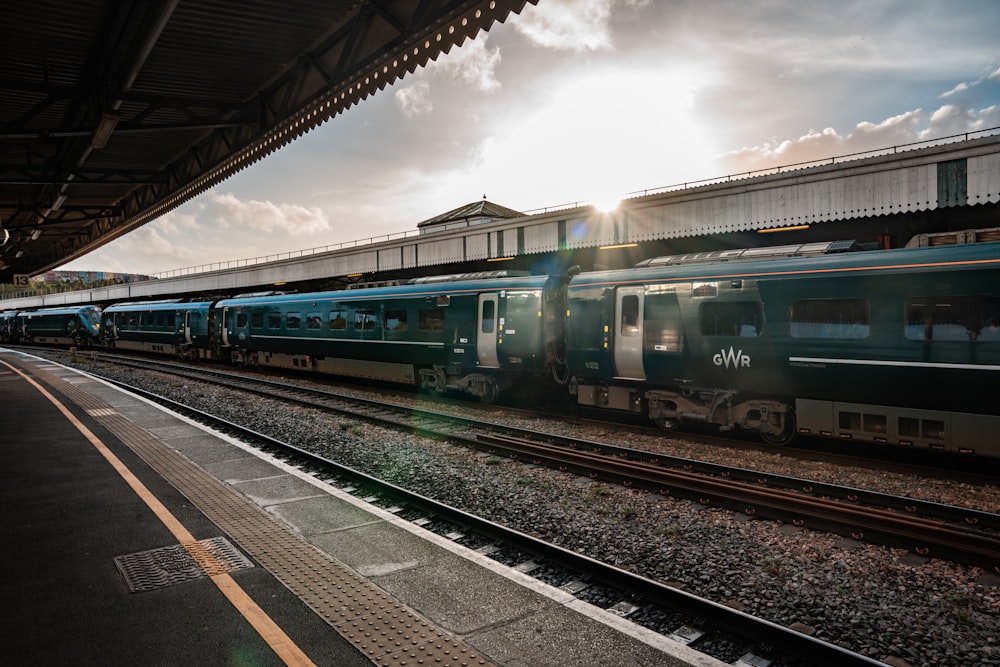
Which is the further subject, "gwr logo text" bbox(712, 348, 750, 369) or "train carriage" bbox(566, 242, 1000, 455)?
"gwr logo text" bbox(712, 348, 750, 369)

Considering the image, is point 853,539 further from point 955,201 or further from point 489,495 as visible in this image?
point 955,201

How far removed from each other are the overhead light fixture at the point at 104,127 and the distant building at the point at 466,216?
2384cm

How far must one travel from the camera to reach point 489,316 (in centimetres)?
1556

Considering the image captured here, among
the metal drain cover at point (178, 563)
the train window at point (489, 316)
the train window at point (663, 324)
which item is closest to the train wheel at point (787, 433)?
the train window at point (663, 324)

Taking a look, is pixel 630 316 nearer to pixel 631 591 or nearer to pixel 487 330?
pixel 487 330

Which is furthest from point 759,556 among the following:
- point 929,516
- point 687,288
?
point 687,288

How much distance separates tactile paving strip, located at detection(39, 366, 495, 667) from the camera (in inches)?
167

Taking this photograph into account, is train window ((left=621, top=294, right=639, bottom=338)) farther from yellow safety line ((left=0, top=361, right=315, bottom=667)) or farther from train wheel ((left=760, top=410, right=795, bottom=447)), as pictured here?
yellow safety line ((left=0, top=361, right=315, bottom=667))

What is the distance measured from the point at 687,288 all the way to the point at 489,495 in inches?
235

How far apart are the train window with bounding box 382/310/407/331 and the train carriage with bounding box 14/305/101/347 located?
113 feet

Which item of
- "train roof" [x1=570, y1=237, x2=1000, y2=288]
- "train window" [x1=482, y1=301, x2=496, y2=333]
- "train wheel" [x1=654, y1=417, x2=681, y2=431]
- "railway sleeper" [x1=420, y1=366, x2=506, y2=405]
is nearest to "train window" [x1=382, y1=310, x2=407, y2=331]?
"railway sleeper" [x1=420, y1=366, x2=506, y2=405]

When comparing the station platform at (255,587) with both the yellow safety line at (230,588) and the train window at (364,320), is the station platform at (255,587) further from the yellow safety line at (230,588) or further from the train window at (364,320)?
the train window at (364,320)

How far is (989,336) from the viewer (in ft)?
28.1

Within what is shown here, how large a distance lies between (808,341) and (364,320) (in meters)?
13.3
